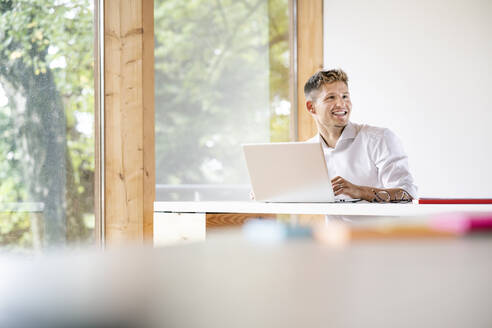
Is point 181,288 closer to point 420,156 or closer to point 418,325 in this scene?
point 418,325

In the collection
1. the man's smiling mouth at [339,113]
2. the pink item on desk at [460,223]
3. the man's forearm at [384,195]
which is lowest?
the man's forearm at [384,195]

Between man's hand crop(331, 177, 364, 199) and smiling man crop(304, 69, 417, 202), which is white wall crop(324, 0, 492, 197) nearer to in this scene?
smiling man crop(304, 69, 417, 202)

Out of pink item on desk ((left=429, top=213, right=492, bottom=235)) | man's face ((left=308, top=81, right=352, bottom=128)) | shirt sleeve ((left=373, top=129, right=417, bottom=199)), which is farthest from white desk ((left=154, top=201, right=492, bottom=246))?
pink item on desk ((left=429, top=213, right=492, bottom=235))

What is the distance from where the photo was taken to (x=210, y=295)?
178mm

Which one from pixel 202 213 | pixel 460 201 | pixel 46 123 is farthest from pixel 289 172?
pixel 46 123

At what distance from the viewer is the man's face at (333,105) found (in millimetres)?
3068

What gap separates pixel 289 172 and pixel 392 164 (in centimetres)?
64

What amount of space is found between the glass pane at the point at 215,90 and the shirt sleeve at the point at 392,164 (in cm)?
125

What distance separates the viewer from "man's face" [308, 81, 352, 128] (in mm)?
3068

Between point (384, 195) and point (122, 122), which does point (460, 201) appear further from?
point (122, 122)

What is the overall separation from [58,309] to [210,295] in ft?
0.14

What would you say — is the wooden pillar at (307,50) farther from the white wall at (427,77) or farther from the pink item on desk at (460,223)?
the pink item on desk at (460,223)

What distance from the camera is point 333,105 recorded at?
3.11 metres

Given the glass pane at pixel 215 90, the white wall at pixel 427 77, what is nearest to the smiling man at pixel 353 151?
the glass pane at pixel 215 90
